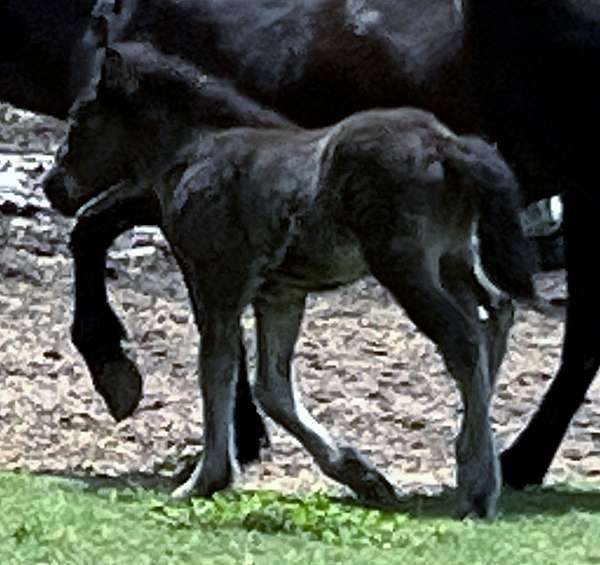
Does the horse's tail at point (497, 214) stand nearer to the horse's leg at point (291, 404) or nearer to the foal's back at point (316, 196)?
the foal's back at point (316, 196)

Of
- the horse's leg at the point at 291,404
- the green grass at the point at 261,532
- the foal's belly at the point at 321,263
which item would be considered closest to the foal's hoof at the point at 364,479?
the horse's leg at the point at 291,404

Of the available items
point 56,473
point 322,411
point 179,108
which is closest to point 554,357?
point 322,411

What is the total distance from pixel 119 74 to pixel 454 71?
0.83m

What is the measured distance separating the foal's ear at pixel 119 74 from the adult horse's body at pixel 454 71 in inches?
12.4

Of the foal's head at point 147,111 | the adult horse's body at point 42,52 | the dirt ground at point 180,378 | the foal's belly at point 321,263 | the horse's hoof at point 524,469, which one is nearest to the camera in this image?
the foal's belly at point 321,263

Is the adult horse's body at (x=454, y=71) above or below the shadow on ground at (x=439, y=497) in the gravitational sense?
above

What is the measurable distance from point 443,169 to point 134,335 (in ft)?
12.2

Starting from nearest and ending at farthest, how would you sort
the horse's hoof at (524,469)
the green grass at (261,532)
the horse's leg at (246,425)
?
1. the green grass at (261,532)
2. the horse's hoof at (524,469)
3. the horse's leg at (246,425)

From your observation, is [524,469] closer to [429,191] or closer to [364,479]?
[364,479]

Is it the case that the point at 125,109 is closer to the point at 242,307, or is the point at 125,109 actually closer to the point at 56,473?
the point at 242,307

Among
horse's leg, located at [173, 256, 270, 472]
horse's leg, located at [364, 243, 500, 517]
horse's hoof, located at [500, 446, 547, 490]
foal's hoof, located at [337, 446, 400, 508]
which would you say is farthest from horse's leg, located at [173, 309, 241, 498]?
horse's leg, located at [173, 256, 270, 472]

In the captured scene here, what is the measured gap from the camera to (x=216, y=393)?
172 inches

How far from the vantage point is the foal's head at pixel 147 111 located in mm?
4484

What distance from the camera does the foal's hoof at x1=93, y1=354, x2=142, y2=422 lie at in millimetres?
4871
